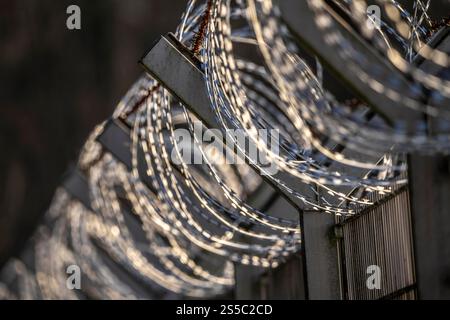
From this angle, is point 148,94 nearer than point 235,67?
No

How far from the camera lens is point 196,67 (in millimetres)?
12672

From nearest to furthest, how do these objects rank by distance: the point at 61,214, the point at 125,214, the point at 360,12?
the point at 360,12 → the point at 125,214 → the point at 61,214

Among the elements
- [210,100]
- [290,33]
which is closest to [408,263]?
[210,100]

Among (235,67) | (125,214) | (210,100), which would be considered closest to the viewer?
(235,67)

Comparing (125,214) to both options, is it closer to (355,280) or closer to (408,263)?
(355,280)

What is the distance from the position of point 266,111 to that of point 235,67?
3307 millimetres

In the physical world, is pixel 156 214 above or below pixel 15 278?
below

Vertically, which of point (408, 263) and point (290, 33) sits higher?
point (290, 33)

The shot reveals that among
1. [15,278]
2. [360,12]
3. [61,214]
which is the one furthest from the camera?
[15,278]

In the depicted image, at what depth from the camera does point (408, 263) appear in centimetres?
1205

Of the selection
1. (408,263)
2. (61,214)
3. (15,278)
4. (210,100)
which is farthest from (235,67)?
(15,278)

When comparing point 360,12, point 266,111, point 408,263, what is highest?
point 266,111

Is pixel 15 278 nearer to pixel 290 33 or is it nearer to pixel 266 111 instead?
pixel 266 111

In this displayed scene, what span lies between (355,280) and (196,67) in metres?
2.38
